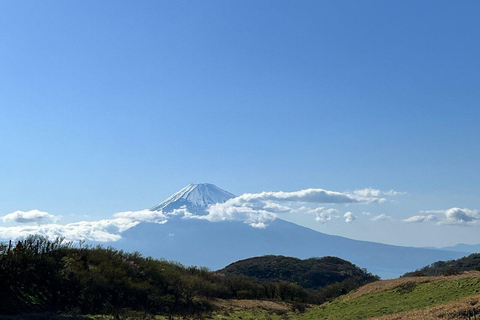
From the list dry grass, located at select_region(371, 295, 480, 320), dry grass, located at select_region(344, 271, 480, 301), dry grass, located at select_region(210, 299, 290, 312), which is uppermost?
dry grass, located at select_region(344, 271, 480, 301)

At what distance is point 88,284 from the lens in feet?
70.7

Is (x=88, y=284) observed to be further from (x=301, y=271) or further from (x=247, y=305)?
(x=301, y=271)

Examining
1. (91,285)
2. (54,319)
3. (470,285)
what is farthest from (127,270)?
(470,285)

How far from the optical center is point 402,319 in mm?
16297

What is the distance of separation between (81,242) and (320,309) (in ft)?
53.5

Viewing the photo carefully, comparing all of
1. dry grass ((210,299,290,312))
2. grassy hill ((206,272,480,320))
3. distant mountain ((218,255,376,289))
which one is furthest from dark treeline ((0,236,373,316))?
distant mountain ((218,255,376,289))

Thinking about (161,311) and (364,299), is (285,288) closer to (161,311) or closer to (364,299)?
(364,299)

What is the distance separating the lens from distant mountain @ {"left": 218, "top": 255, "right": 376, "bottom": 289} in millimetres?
65219

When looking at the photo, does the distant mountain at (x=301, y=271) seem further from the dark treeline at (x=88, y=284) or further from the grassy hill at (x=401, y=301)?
the grassy hill at (x=401, y=301)

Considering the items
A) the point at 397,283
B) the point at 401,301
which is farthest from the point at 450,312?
the point at 397,283

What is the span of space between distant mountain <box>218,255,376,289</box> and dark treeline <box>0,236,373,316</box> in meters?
33.6

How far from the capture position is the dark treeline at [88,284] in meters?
19.4

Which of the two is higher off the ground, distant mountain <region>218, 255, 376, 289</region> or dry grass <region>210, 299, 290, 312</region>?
distant mountain <region>218, 255, 376, 289</region>

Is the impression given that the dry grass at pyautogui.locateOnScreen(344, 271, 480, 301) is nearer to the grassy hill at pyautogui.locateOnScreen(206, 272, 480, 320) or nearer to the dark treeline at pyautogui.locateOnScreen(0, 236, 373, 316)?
the grassy hill at pyautogui.locateOnScreen(206, 272, 480, 320)
